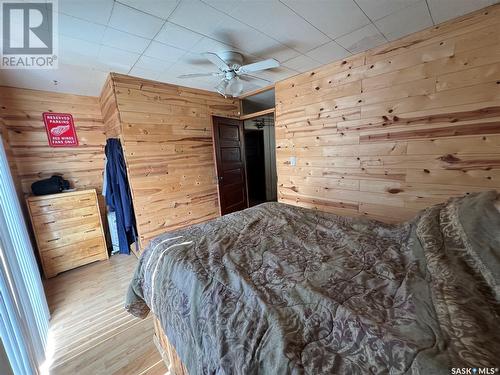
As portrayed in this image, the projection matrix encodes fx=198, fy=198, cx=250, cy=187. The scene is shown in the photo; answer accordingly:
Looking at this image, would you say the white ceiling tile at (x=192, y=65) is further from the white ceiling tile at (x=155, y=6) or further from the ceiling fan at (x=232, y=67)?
the white ceiling tile at (x=155, y=6)

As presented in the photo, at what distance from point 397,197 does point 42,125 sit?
4.52 meters

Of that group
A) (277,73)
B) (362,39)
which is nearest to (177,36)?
(277,73)

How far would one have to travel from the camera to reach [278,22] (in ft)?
5.17

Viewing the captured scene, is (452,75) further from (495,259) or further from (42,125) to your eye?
(42,125)

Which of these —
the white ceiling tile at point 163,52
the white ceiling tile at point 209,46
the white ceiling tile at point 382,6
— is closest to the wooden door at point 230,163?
the white ceiling tile at point 163,52

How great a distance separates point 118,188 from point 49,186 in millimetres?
819

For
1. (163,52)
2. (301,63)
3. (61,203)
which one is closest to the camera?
(163,52)

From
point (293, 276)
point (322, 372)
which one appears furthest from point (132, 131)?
point (322, 372)

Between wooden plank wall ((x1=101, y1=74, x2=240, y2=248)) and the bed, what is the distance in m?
1.60

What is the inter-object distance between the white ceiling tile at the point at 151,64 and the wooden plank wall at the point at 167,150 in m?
0.40

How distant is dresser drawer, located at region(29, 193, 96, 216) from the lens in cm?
236

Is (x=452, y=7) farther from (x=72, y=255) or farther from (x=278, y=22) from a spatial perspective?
(x=72, y=255)

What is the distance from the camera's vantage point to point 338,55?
86.8 inches

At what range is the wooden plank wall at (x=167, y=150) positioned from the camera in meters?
2.57
